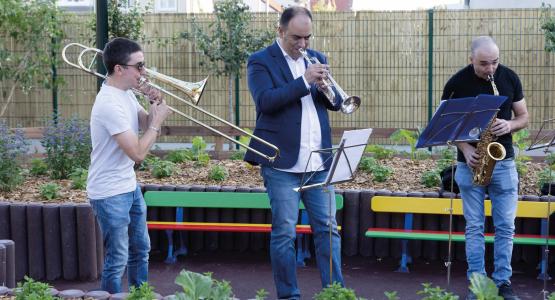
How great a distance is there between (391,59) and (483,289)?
948 centimetres

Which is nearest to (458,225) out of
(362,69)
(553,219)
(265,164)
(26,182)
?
(553,219)

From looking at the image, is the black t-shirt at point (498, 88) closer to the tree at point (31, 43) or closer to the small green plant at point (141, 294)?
the small green plant at point (141, 294)

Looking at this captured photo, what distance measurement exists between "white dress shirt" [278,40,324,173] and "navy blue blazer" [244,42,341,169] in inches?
1.0

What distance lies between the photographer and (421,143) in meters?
5.50

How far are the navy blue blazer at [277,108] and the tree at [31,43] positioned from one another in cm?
831

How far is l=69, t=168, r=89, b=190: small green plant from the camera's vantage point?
7.62 metres

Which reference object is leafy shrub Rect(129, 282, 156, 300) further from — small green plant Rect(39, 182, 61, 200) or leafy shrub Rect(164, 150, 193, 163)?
leafy shrub Rect(164, 150, 193, 163)

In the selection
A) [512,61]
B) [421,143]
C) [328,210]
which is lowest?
[328,210]

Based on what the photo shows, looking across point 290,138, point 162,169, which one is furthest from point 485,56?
point 162,169

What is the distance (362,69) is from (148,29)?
3465mm

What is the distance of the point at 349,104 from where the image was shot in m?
5.31

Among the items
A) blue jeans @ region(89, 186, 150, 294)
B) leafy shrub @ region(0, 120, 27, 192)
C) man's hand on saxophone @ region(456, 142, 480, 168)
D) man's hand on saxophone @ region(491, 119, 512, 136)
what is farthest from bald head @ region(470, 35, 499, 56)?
leafy shrub @ region(0, 120, 27, 192)

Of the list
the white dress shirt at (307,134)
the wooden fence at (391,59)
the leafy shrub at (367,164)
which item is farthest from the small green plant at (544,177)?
the wooden fence at (391,59)

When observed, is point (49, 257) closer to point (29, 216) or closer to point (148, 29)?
point (29, 216)
